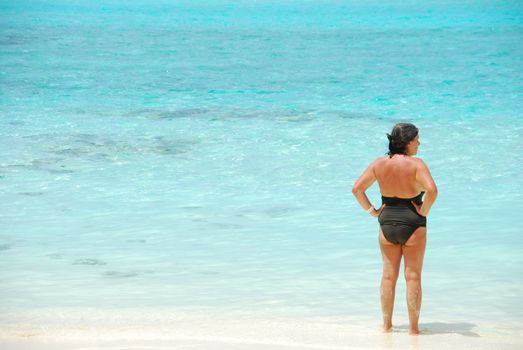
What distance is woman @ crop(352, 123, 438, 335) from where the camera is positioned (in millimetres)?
5062

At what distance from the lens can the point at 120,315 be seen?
6078 mm

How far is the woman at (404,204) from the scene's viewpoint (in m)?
5.06

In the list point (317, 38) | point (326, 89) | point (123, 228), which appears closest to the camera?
point (123, 228)

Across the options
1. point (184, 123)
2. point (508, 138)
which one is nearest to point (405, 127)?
point (508, 138)

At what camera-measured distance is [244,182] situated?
1066 centimetres

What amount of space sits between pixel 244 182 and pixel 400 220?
5622 mm

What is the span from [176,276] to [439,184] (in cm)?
434

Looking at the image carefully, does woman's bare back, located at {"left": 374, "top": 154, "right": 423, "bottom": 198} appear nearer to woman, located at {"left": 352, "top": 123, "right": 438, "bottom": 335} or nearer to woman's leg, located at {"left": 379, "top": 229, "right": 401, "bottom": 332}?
woman, located at {"left": 352, "top": 123, "right": 438, "bottom": 335}

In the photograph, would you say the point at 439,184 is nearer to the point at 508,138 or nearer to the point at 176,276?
the point at 508,138

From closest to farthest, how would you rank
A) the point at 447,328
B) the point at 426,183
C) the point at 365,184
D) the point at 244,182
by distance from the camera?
1. the point at 426,183
2. the point at 365,184
3. the point at 447,328
4. the point at 244,182

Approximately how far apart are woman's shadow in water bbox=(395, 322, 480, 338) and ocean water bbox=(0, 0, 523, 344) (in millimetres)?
36

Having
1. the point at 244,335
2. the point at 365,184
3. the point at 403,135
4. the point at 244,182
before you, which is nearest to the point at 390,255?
the point at 365,184

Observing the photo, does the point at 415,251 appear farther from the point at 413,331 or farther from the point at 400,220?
the point at 413,331

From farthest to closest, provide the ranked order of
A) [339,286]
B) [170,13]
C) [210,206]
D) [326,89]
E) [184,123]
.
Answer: [170,13] < [326,89] < [184,123] < [210,206] < [339,286]
